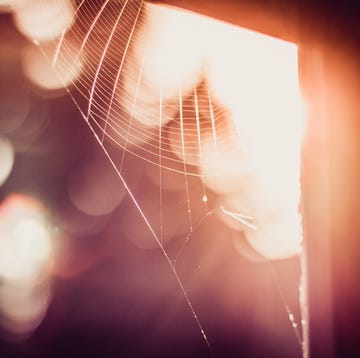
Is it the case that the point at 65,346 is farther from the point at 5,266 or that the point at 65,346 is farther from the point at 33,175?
the point at 33,175

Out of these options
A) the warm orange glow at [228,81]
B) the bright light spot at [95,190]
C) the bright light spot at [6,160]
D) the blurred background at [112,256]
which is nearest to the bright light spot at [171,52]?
the warm orange glow at [228,81]

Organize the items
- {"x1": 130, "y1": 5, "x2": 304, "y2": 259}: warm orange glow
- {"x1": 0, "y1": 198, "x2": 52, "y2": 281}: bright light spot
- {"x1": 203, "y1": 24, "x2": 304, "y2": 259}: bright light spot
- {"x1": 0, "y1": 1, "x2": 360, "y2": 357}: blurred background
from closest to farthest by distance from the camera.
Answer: {"x1": 203, "y1": 24, "x2": 304, "y2": 259}: bright light spot → {"x1": 130, "y1": 5, "x2": 304, "y2": 259}: warm orange glow → {"x1": 0, "y1": 1, "x2": 360, "y2": 357}: blurred background → {"x1": 0, "y1": 198, "x2": 52, "y2": 281}: bright light spot

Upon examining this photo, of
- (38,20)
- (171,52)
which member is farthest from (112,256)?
(171,52)

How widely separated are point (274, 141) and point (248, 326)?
6.91 feet

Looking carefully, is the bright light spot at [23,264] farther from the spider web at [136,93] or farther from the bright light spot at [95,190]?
the spider web at [136,93]

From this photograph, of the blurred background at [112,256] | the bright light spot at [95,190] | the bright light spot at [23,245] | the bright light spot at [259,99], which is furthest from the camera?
the bright light spot at [23,245]

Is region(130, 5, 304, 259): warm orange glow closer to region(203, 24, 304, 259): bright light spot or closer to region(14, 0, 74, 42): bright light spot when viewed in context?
region(203, 24, 304, 259): bright light spot

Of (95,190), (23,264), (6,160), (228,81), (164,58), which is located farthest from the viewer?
(23,264)

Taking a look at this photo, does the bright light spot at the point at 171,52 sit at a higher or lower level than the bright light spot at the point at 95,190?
higher

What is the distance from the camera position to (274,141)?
5.91ft

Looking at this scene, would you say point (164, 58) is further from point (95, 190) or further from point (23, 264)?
point (23, 264)

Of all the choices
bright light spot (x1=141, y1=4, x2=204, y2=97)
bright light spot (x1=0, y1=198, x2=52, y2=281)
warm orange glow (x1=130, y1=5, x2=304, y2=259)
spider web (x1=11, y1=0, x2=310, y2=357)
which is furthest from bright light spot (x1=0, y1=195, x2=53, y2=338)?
bright light spot (x1=141, y1=4, x2=204, y2=97)

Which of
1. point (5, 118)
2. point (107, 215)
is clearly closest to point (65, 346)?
point (107, 215)

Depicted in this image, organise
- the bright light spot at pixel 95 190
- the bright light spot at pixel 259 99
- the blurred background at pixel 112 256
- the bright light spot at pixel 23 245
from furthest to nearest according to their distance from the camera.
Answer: the bright light spot at pixel 23 245 → the bright light spot at pixel 95 190 → the blurred background at pixel 112 256 → the bright light spot at pixel 259 99
